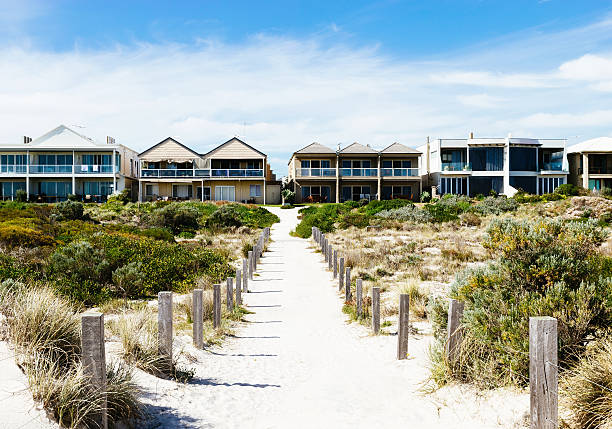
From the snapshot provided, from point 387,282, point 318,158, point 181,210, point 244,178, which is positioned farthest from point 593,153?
point 387,282

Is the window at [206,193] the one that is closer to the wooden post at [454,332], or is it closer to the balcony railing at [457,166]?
the balcony railing at [457,166]

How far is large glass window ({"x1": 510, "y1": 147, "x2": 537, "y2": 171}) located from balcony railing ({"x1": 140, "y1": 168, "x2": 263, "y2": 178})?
26925 mm

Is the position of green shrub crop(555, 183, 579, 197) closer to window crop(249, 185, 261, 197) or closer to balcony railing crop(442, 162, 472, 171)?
balcony railing crop(442, 162, 472, 171)

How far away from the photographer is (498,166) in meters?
55.0

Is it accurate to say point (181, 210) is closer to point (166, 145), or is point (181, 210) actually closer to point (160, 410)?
point (166, 145)

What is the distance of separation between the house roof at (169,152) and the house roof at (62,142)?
409cm

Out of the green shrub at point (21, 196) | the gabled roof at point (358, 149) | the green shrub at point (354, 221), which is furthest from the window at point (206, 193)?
the green shrub at point (354, 221)

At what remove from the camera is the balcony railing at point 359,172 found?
2228 inches

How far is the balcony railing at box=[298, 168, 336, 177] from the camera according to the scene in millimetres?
56531

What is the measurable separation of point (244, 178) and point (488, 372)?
164 feet

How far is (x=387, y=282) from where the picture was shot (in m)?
16.6

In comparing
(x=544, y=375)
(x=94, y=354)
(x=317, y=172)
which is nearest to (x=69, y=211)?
(x=317, y=172)

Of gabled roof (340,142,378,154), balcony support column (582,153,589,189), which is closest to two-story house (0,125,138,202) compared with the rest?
gabled roof (340,142,378,154)

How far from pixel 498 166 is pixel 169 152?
35749 millimetres
